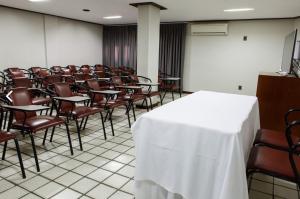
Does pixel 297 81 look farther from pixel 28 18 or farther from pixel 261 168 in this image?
pixel 28 18

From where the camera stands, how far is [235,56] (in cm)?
696

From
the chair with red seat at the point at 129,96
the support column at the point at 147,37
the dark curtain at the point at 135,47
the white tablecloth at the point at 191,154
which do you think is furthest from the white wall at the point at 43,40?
the white tablecloth at the point at 191,154

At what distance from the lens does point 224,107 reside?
2.07m

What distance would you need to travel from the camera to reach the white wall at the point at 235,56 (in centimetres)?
650

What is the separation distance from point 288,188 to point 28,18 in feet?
22.7

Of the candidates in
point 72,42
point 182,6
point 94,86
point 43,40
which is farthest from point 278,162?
point 72,42

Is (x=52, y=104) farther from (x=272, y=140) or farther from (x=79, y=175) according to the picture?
(x=272, y=140)

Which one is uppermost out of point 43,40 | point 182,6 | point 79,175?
point 182,6

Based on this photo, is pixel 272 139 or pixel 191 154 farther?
pixel 272 139

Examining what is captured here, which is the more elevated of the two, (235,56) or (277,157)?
(235,56)

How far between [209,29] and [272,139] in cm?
548

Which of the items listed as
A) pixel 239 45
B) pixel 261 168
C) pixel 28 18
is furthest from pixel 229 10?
pixel 28 18

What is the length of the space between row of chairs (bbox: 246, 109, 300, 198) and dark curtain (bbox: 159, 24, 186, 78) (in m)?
5.65

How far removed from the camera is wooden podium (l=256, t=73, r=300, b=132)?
3.01 m
